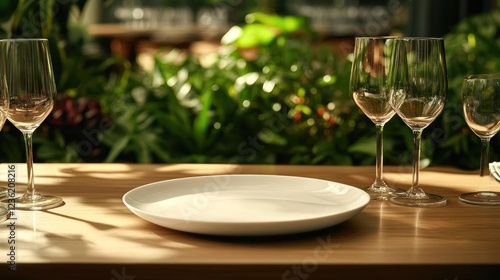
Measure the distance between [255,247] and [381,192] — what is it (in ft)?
1.34

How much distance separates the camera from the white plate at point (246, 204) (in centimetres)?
100

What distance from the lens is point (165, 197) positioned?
123 cm

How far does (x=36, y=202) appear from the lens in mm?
1229

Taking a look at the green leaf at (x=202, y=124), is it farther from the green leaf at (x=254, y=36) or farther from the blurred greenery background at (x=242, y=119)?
the green leaf at (x=254, y=36)

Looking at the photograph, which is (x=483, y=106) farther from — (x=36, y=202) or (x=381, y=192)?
(x=36, y=202)

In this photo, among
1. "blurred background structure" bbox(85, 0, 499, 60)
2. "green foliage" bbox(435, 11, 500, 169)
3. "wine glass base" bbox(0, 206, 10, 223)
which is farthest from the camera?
"blurred background structure" bbox(85, 0, 499, 60)

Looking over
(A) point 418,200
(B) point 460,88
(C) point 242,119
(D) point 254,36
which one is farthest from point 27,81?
(D) point 254,36

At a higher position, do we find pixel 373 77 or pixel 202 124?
pixel 373 77

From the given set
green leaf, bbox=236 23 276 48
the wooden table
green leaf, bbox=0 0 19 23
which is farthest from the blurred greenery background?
the wooden table

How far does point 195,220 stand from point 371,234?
0.84ft

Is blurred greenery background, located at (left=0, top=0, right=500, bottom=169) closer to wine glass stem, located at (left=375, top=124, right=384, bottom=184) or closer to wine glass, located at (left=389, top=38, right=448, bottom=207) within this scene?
wine glass stem, located at (left=375, top=124, right=384, bottom=184)

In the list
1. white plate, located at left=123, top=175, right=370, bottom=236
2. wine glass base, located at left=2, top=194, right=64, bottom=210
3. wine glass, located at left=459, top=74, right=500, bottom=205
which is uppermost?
wine glass, located at left=459, top=74, right=500, bottom=205

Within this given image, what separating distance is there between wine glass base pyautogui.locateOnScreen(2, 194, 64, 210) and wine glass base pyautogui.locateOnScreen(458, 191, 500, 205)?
0.70 meters

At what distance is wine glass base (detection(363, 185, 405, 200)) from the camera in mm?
1289
